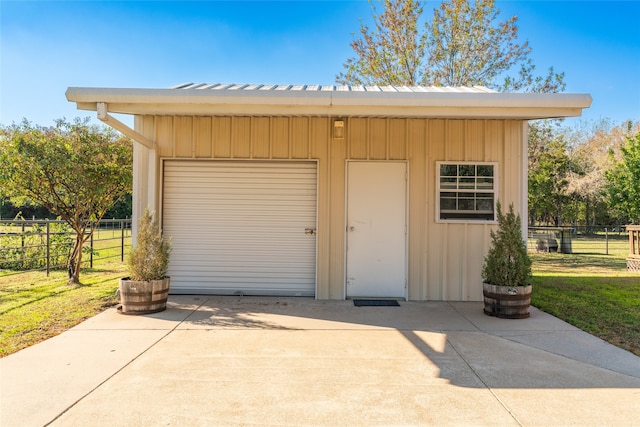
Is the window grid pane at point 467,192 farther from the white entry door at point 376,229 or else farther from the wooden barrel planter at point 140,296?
the wooden barrel planter at point 140,296

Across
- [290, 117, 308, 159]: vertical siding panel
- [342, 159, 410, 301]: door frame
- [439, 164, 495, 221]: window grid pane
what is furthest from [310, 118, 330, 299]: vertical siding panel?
[439, 164, 495, 221]: window grid pane

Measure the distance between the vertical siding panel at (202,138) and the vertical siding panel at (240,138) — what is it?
39cm

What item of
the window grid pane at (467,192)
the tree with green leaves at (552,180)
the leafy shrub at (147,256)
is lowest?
the leafy shrub at (147,256)

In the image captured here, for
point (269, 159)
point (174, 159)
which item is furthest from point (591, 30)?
point (174, 159)

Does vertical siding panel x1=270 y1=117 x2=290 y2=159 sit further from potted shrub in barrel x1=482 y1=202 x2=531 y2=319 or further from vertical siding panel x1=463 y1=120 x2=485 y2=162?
potted shrub in barrel x1=482 y1=202 x2=531 y2=319

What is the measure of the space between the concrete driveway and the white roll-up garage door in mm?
1397

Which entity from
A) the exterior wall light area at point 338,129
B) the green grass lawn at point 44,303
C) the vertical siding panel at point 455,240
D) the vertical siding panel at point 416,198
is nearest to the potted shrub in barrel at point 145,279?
the green grass lawn at point 44,303

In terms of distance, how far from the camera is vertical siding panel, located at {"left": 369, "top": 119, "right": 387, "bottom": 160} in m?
6.10

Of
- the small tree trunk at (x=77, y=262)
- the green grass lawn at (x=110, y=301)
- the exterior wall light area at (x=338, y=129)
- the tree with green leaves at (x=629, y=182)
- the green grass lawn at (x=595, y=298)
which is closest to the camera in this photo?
the green grass lawn at (x=110, y=301)

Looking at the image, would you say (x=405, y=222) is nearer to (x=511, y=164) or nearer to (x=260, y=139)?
(x=511, y=164)

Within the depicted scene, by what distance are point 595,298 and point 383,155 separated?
13.7 ft

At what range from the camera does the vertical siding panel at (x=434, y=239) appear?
6.03m

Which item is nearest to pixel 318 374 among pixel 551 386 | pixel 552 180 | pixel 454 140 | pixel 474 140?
pixel 551 386

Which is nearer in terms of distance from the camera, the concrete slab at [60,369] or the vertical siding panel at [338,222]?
the concrete slab at [60,369]
